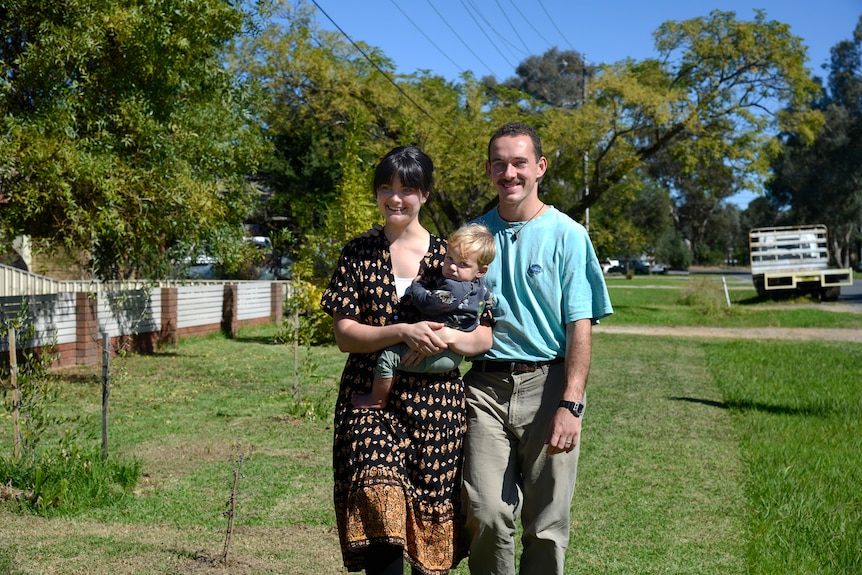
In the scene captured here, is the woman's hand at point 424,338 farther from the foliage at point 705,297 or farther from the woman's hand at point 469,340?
the foliage at point 705,297

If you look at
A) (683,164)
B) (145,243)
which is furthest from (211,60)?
(683,164)

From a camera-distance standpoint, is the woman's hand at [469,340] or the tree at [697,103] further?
the tree at [697,103]

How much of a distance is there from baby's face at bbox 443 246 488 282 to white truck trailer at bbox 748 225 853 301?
31.3 meters

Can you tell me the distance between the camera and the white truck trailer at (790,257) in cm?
3281

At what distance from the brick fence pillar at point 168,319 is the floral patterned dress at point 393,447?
13799 millimetres

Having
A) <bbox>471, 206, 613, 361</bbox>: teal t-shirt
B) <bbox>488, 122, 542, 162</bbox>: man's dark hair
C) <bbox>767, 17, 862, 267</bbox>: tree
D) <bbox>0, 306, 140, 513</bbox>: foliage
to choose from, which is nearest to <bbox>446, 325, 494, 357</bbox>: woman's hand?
<bbox>471, 206, 613, 361</bbox>: teal t-shirt

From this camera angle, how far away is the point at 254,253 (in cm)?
1539

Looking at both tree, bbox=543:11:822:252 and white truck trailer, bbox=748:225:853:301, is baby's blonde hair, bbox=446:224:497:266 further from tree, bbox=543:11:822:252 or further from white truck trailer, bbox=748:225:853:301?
white truck trailer, bbox=748:225:853:301

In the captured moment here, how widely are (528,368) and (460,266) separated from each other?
0.54 meters

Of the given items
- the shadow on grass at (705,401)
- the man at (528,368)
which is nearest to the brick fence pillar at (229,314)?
the shadow on grass at (705,401)

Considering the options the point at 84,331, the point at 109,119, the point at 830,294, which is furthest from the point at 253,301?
the point at 830,294

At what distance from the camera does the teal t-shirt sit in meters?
3.67

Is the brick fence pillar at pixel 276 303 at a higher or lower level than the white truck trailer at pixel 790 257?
lower

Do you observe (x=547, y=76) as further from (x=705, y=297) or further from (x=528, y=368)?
(x=528, y=368)
